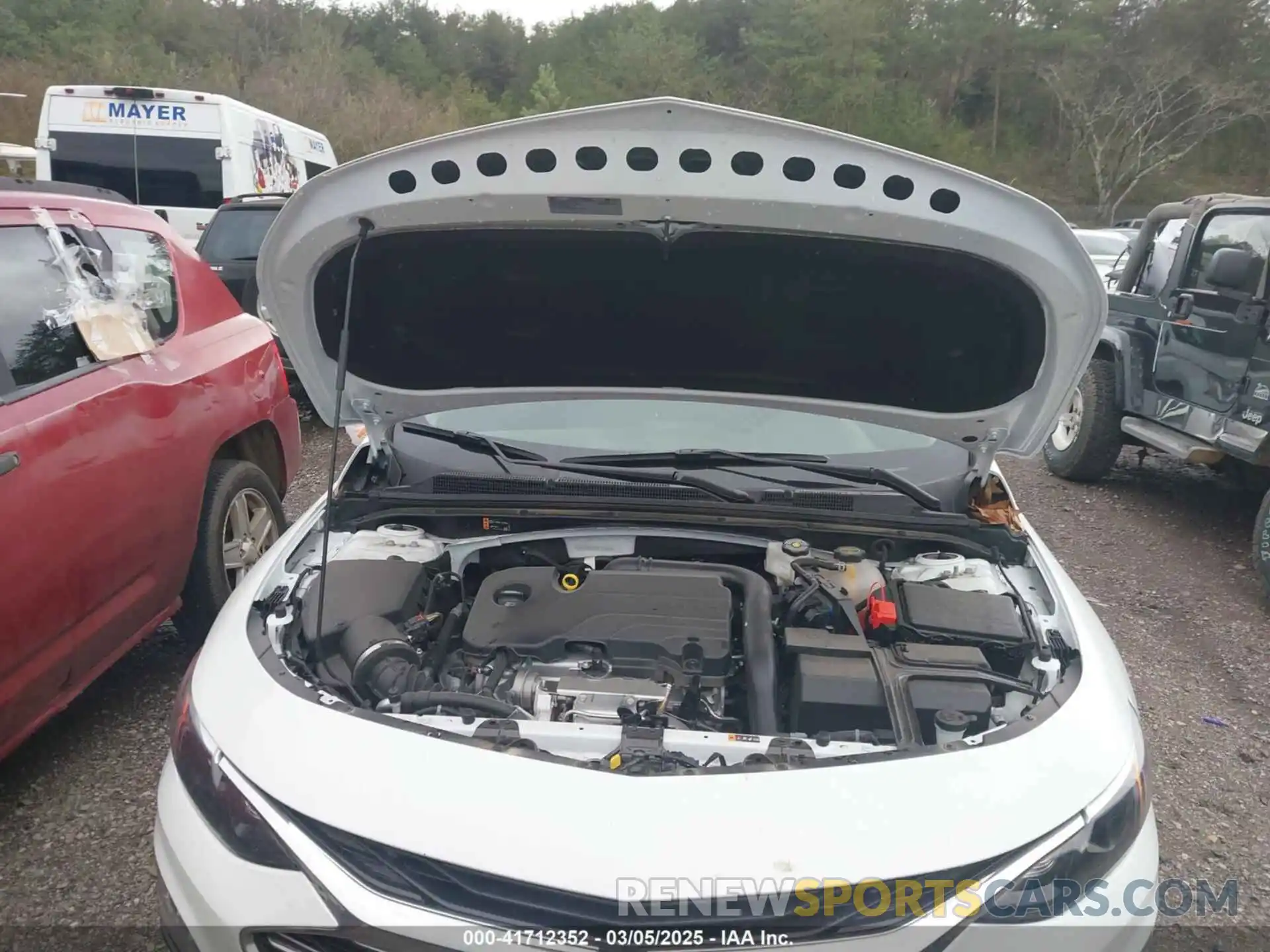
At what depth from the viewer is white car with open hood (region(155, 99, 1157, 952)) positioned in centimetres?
140

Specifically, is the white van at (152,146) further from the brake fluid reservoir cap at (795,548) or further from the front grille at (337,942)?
the front grille at (337,942)

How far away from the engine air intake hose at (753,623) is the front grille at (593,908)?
1.56ft

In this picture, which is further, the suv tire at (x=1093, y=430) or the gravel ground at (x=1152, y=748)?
the suv tire at (x=1093, y=430)

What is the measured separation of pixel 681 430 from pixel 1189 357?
401cm

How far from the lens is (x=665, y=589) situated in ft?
7.07

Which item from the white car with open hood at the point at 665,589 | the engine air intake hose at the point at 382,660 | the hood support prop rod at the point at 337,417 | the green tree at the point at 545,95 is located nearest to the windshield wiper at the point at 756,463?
the white car with open hood at the point at 665,589

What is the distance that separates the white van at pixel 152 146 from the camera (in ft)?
30.4

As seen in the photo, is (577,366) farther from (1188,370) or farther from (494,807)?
(1188,370)

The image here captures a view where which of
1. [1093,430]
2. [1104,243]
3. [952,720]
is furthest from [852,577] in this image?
[1104,243]

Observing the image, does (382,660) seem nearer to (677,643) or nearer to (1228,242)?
(677,643)

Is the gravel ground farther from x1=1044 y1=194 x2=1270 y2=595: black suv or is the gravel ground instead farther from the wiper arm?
the wiper arm

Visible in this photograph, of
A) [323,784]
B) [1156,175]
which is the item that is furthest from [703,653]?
[1156,175]

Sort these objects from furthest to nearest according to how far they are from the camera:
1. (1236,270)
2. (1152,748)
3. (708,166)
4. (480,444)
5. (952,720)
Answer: (1236,270) → (1152,748) → (480,444) → (708,166) → (952,720)

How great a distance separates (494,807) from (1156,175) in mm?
44596
